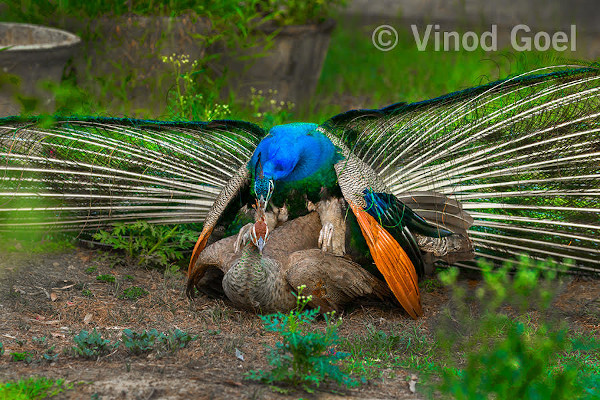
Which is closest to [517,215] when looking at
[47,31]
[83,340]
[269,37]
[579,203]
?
[579,203]

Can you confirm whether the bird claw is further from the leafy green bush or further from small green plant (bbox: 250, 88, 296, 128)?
small green plant (bbox: 250, 88, 296, 128)

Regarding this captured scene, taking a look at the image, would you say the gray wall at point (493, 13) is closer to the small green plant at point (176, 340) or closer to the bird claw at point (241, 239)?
the bird claw at point (241, 239)

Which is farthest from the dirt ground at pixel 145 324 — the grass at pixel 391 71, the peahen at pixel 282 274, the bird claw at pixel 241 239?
the grass at pixel 391 71

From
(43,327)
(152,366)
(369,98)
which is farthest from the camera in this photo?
(369,98)

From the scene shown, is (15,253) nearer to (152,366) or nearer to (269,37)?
(152,366)

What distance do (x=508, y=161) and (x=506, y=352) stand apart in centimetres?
200

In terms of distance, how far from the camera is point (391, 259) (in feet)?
12.7

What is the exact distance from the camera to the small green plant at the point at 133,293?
4.26 metres

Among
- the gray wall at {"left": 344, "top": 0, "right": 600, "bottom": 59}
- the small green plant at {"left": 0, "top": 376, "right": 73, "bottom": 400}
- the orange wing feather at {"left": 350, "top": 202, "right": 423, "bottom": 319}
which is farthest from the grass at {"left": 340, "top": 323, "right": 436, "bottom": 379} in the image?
the gray wall at {"left": 344, "top": 0, "right": 600, "bottom": 59}

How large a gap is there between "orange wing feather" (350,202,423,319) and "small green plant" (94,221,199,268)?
1.30m

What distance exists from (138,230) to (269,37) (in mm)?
3292

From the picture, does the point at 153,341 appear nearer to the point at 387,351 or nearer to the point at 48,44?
the point at 387,351

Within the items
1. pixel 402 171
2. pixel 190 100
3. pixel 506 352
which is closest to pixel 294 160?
pixel 402 171

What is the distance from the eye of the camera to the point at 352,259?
13.6ft
